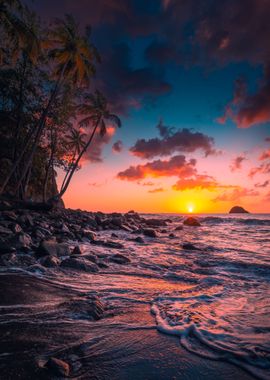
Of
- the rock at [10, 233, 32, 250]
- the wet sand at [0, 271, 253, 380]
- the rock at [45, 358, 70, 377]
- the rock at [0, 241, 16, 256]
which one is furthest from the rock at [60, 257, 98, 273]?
the rock at [45, 358, 70, 377]

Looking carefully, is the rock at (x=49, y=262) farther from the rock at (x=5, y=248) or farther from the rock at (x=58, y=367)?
the rock at (x=58, y=367)

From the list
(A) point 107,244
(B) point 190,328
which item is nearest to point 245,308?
(B) point 190,328

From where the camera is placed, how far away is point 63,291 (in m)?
3.51

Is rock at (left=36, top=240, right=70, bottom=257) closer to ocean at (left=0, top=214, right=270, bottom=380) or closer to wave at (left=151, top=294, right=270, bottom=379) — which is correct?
ocean at (left=0, top=214, right=270, bottom=380)

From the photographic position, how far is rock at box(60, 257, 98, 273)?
4.85m

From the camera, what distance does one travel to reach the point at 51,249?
221 inches

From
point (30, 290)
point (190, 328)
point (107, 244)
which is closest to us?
point (190, 328)

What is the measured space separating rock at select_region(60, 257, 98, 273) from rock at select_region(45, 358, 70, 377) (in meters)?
3.18

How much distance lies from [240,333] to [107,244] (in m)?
6.19

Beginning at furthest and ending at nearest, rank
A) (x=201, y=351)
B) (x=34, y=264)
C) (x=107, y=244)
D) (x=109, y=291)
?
(x=107, y=244) < (x=34, y=264) < (x=109, y=291) < (x=201, y=351)

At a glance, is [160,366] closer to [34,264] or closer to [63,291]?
[63,291]

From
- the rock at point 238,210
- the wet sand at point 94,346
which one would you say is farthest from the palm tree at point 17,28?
the rock at point 238,210

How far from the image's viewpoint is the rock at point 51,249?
5465 millimetres

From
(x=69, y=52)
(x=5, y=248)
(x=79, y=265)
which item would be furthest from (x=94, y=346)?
(x=69, y=52)
